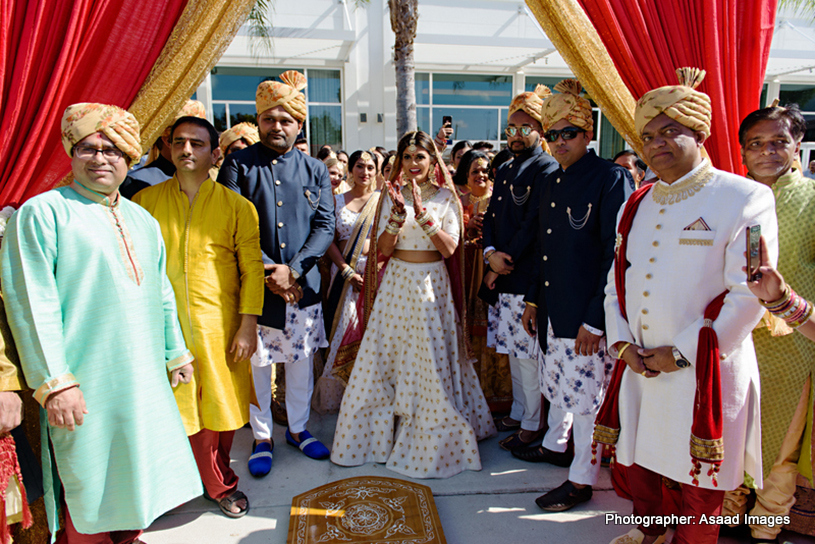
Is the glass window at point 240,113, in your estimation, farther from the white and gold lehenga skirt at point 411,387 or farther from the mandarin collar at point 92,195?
the mandarin collar at point 92,195

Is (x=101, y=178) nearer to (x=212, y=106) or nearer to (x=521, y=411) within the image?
(x=521, y=411)

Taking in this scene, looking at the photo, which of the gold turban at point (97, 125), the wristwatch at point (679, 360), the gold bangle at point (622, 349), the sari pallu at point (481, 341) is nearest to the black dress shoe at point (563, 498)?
the gold bangle at point (622, 349)

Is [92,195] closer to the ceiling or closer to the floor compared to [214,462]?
closer to the ceiling

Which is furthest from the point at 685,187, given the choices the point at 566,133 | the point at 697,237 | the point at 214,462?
the point at 214,462

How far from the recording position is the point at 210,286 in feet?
8.60

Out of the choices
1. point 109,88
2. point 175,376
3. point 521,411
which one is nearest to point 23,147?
point 109,88

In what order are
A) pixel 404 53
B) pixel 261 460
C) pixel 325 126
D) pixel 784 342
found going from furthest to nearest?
pixel 325 126 < pixel 404 53 < pixel 261 460 < pixel 784 342

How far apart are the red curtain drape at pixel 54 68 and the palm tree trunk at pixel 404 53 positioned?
4.89 m

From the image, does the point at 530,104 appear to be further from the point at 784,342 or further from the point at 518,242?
the point at 784,342

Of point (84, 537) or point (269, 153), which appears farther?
point (269, 153)

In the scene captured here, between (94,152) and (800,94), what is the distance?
18152mm

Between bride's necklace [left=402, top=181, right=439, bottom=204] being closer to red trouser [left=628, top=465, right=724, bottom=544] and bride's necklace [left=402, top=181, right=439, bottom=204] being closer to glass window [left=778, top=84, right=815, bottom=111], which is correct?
red trouser [left=628, top=465, right=724, bottom=544]

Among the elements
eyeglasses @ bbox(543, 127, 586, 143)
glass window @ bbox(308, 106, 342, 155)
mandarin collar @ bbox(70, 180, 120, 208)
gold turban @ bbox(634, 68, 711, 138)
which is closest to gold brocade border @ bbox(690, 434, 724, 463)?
gold turban @ bbox(634, 68, 711, 138)

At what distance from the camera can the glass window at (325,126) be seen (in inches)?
477
